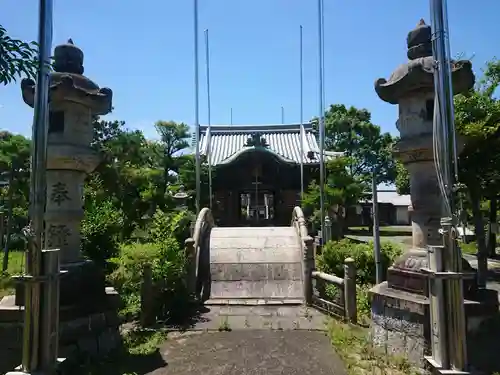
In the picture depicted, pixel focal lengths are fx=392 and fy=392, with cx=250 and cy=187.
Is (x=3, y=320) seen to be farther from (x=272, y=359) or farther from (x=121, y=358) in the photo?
(x=272, y=359)

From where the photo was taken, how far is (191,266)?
9727 mm

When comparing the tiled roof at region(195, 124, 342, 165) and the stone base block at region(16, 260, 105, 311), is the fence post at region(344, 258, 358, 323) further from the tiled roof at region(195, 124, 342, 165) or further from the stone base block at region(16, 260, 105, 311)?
the tiled roof at region(195, 124, 342, 165)

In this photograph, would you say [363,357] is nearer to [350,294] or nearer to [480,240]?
[350,294]

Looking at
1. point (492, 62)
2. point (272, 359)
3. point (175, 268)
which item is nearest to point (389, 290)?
point (272, 359)

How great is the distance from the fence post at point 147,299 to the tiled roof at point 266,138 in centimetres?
1559

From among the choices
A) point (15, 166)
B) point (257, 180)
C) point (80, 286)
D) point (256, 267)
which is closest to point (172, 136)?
point (257, 180)

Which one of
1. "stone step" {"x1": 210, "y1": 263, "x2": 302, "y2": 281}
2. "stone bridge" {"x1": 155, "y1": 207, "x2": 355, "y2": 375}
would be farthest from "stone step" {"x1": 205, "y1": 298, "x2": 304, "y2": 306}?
"stone step" {"x1": 210, "y1": 263, "x2": 302, "y2": 281}

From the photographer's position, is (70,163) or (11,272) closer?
(70,163)

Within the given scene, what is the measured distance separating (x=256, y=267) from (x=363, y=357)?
522 centimetres

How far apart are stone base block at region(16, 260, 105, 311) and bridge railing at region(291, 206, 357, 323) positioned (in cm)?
461

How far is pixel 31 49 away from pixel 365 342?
5.93 m

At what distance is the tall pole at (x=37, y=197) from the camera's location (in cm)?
382

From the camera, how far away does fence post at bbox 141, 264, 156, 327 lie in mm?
7723

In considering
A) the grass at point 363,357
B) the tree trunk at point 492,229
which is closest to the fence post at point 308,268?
the grass at point 363,357
